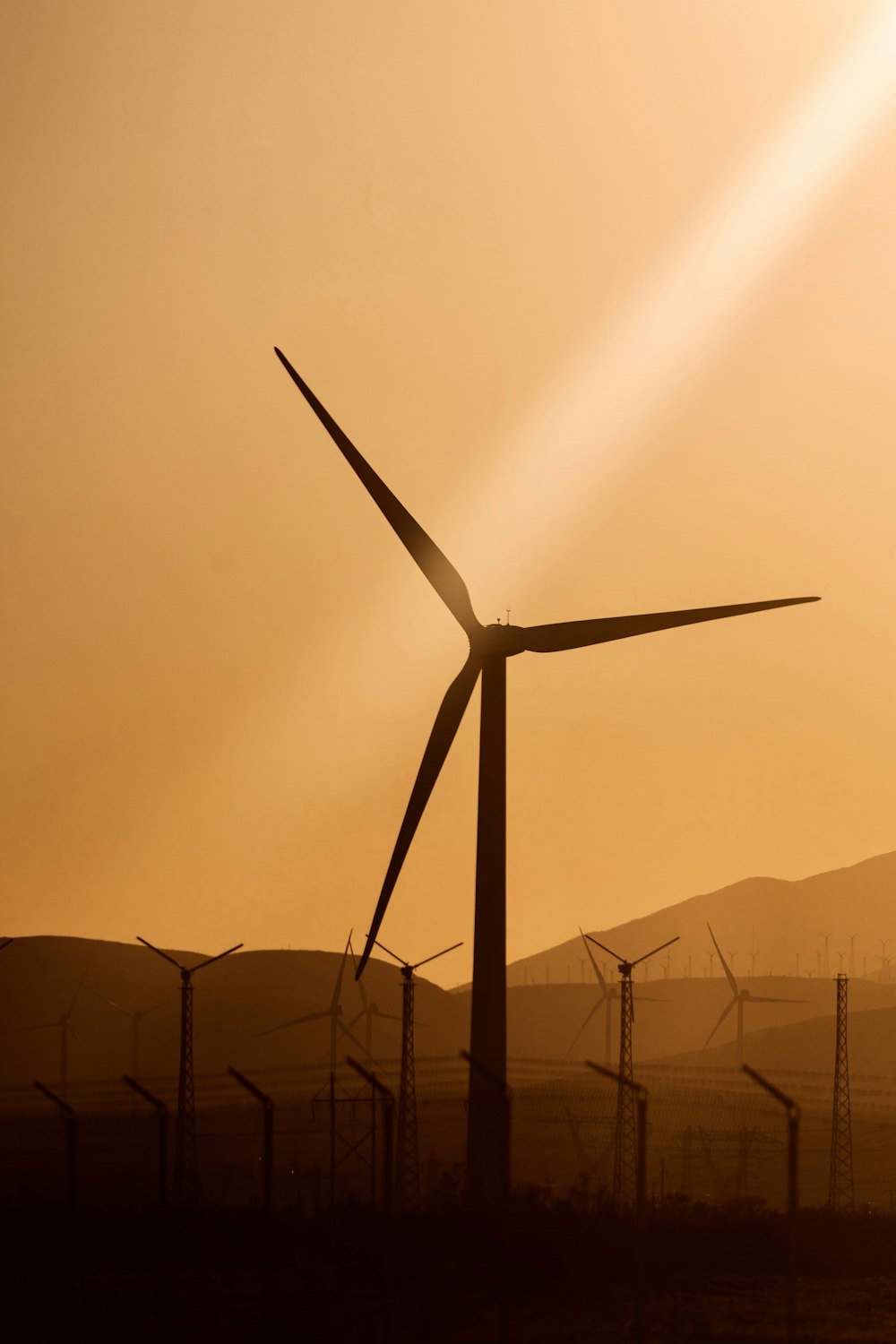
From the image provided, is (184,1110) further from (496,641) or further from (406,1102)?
(496,641)

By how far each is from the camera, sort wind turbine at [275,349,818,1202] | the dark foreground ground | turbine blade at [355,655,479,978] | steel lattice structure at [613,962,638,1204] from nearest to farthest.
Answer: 1. the dark foreground ground
2. wind turbine at [275,349,818,1202]
3. turbine blade at [355,655,479,978]
4. steel lattice structure at [613,962,638,1204]

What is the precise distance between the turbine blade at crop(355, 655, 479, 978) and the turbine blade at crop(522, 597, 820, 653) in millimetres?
2006

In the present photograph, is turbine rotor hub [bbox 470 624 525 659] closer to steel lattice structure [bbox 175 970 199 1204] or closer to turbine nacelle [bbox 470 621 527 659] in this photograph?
turbine nacelle [bbox 470 621 527 659]

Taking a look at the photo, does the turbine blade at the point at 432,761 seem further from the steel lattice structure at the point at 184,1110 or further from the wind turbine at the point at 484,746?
the steel lattice structure at the point at 184,1110

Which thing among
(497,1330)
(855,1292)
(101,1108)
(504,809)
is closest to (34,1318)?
(497,1330)

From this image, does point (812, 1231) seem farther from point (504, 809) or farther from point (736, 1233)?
point (504, 809)

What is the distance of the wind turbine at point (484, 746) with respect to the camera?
4588 centimetres

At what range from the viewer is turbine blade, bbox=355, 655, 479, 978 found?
49.1 m

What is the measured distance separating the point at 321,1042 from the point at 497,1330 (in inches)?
6743

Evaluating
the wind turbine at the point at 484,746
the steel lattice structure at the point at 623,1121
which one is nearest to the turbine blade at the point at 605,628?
the wind turbine at the point at 484,746

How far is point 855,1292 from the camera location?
123ft

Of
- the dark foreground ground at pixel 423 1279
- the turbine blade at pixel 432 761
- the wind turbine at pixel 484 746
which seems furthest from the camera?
the turbine blade at pixel 432 761

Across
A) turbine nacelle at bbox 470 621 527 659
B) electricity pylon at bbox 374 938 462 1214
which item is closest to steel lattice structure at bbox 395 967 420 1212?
electricity pylon at bbox 374 938 462 1214

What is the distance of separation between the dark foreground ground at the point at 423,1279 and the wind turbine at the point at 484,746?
10.1 ft
